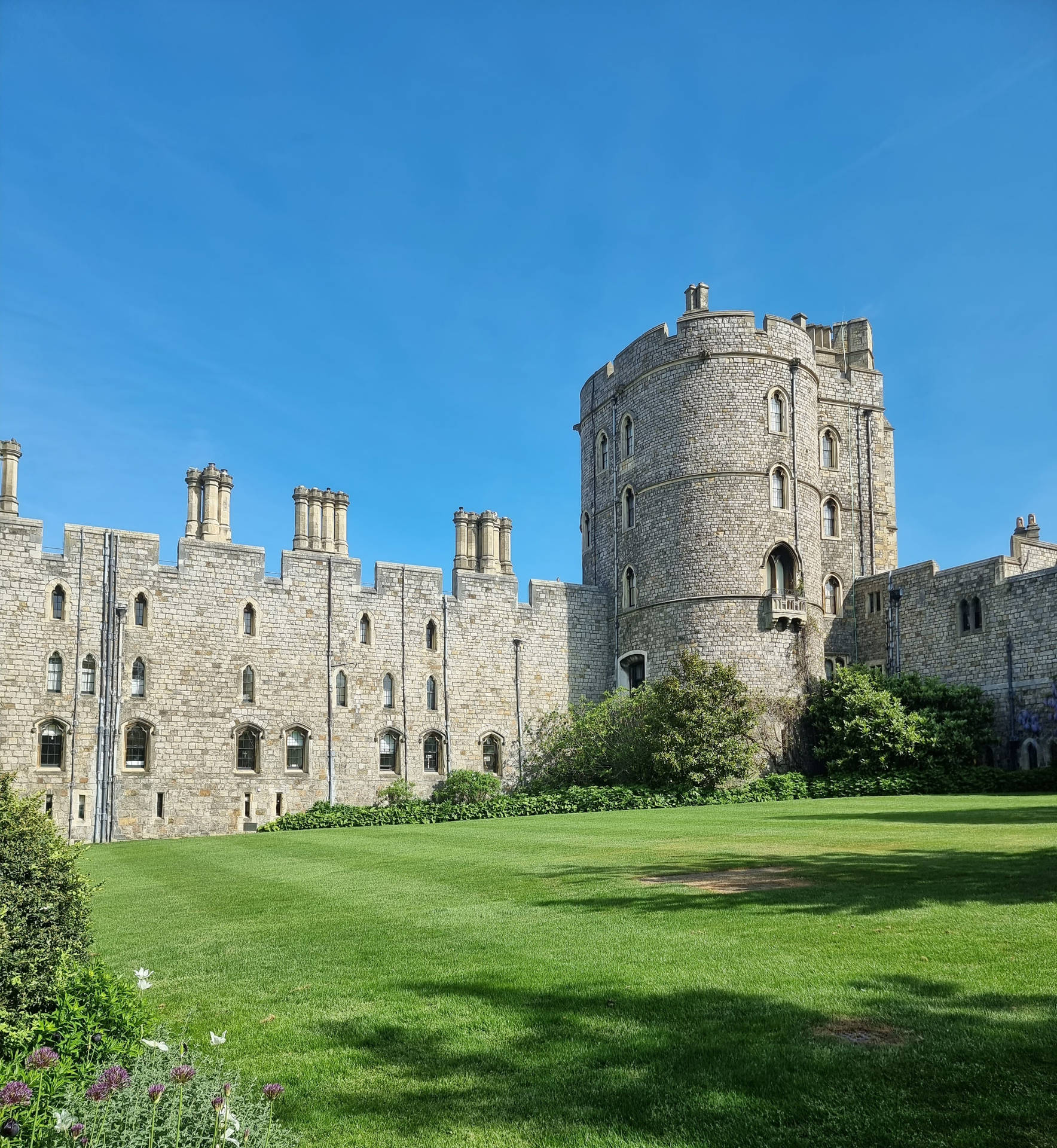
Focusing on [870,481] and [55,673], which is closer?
[55,673]

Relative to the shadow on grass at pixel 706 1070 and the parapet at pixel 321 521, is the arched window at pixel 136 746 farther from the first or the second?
the shadow on grass at pixel 706 1070

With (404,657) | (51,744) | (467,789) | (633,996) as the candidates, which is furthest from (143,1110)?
(404,657)

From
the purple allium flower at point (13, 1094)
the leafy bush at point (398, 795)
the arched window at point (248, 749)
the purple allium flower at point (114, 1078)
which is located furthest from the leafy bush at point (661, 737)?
the purple allium flower at point (13, 1094)

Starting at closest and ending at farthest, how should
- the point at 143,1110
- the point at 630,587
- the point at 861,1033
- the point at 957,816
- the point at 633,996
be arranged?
the point at 143,1110 < the point at 861,1033 < the point at 633,996 < the point at 957,816 < the point at 630,587

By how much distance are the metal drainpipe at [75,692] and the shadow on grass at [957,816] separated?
60.2 ft

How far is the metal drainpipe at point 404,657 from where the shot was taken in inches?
1260

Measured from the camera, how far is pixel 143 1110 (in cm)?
466

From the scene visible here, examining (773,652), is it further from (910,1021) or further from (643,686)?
(910,1021)

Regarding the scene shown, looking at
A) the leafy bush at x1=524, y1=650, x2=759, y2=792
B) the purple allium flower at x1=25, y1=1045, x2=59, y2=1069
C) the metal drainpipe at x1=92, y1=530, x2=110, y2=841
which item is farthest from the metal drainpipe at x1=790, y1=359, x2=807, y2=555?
the purple allium flower at x1=25, y1=1045, x2=59, y2=1069

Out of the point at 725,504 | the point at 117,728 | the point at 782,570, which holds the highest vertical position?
the point at 725,504

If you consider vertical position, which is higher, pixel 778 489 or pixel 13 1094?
pixel 778 489

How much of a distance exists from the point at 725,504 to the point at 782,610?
3.91 metres

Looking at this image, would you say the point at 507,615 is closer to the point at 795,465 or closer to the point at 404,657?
the point at 404,657

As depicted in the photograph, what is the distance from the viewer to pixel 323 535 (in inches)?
1382
